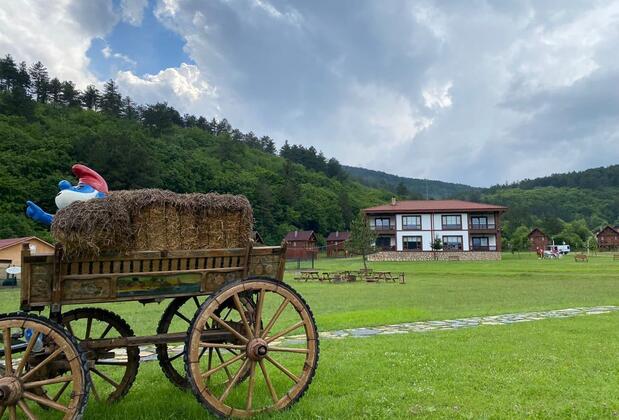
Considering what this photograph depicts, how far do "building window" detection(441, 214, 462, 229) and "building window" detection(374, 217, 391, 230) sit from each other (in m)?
8.25

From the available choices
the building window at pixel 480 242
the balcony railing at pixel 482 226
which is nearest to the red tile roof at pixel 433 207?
the balcony railing at pixel 482 226

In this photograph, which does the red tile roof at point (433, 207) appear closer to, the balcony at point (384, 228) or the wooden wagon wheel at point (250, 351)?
the balcony at point (384, 228)

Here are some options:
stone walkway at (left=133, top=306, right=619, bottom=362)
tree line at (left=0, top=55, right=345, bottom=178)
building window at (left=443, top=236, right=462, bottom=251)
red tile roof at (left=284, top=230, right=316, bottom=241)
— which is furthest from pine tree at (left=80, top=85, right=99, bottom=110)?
stone walkway at (left=133, top=306, right=619, bottom=362)

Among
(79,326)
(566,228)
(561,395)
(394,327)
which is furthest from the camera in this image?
(566,228)

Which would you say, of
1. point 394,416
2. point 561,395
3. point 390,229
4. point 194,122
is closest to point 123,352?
point 394,416

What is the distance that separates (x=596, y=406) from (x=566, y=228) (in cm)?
11267

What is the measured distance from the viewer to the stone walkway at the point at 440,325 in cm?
957

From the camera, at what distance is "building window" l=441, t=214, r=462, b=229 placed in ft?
230

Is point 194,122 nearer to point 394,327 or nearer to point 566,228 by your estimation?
point 566,228

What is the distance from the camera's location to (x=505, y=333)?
968cm

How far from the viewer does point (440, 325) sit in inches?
444

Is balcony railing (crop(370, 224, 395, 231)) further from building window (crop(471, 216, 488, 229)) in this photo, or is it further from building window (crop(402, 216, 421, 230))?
building window (crop(471, 216, 488, 229))

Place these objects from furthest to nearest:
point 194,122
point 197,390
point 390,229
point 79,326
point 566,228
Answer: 1. point 194,122
2. point 566,228
3. point 390,229
4. point 79,326
5. point 197,390

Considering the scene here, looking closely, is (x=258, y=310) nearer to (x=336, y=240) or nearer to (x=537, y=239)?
(x=336, y=240)
